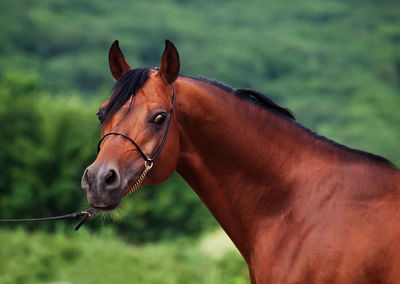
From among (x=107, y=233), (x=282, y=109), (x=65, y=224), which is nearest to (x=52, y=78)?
(x=65, y=224)

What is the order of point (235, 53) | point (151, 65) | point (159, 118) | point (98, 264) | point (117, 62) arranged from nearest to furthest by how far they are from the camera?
point (159, 118)
point (117, 62)
point (98, 264)
point (151, 65)
point (235, 53)

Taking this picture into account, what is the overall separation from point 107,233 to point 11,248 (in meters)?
3.23

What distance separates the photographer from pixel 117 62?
154 inches

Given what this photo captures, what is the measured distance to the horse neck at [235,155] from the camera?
3.71 metres

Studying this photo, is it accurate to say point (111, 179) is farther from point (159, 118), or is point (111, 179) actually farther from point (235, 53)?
point (235, 53)

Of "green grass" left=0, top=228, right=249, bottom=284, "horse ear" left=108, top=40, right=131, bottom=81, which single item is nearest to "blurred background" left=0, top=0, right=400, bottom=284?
"green grass" left=0, top=228, right=249, bottom=284

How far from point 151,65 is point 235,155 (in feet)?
129

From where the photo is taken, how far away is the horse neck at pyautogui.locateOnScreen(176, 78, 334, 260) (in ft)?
12.2

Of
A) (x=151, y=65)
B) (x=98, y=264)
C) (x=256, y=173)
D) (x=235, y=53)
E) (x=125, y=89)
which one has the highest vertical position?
(x=125, y=89)

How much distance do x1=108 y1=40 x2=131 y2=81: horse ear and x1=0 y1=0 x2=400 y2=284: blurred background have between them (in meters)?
4.90

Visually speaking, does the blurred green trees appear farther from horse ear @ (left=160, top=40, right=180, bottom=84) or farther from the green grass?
horse ear @ (left=160, top=40, right=180, bottom=84)

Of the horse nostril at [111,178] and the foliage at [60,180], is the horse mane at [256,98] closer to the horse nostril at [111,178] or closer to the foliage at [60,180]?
the horse nostril at [111,178]

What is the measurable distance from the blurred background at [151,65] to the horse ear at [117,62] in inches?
193

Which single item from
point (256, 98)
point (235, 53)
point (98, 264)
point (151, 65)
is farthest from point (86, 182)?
point (235, 53)
